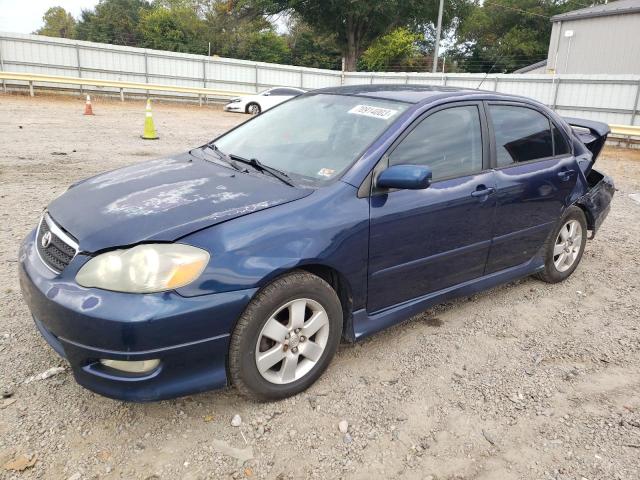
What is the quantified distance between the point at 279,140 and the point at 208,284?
4.91 ft

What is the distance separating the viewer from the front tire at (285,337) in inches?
96.6

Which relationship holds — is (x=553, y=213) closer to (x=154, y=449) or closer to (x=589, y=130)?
(x=589, y=130)

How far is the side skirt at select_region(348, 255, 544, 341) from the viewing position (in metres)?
2.97

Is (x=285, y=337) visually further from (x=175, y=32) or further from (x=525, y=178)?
(x=175, y=32)

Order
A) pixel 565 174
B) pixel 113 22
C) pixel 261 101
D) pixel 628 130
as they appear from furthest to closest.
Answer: pixel 113 22
pixel 261 101
pixel 628 130
pixel 565 174

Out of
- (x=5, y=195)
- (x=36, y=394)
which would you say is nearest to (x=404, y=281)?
(x=36, y=394)

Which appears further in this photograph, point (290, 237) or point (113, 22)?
point (113, 22)

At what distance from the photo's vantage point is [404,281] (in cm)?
312

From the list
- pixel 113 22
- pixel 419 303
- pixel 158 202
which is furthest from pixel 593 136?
pixel 113 22

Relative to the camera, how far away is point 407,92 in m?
3.55

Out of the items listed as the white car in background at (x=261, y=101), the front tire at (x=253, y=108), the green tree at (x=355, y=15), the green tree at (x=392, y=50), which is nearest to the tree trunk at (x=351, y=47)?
the green tree at (x=355, y=15)

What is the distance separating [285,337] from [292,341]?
0.06m

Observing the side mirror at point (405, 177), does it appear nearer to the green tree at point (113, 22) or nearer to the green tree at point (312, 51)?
the green tree at point (312, 51)

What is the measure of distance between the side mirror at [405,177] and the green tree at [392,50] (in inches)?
1488
